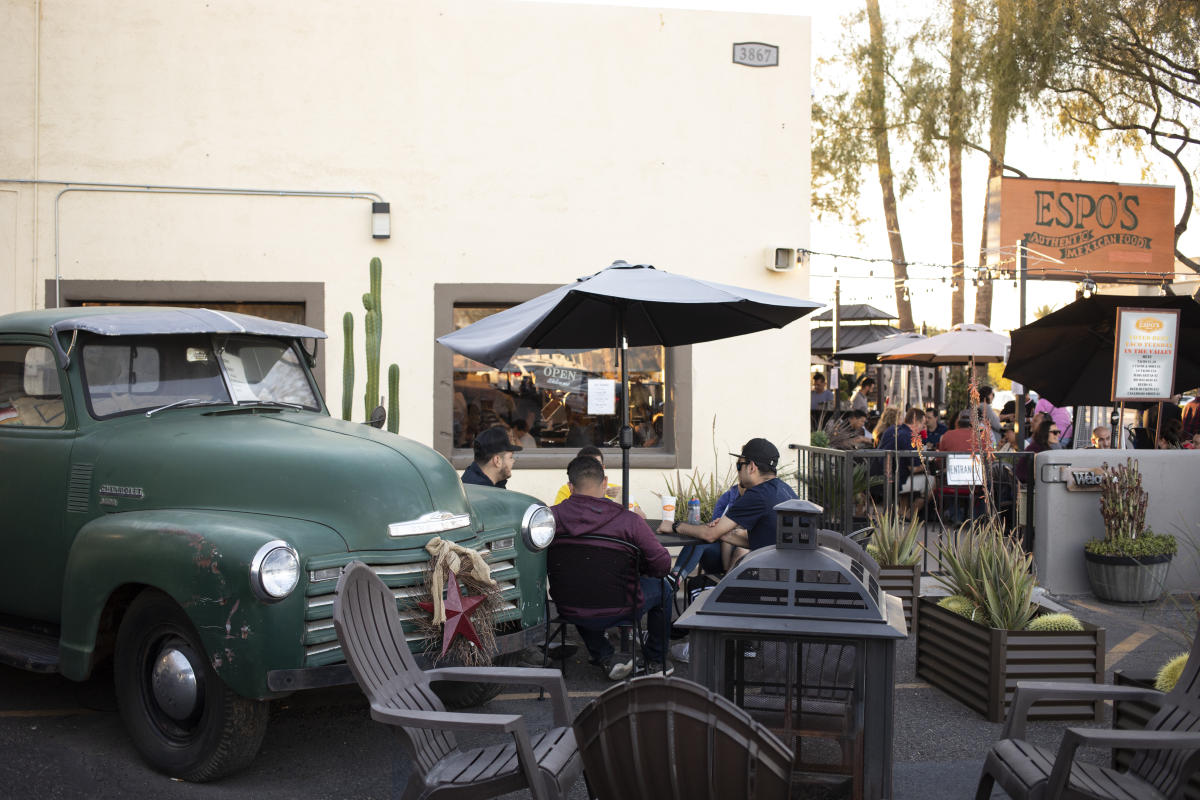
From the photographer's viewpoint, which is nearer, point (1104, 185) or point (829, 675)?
A: point (829, 675)

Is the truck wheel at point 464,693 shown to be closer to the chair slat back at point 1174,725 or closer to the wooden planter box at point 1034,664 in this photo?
the wooden planter box at point 1034,664

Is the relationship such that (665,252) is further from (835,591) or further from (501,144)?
(835,591)

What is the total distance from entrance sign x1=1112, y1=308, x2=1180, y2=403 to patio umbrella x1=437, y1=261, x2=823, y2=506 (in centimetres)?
372

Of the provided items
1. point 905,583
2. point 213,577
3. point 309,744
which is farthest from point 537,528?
point 905,583

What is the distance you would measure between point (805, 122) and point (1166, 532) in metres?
5.02

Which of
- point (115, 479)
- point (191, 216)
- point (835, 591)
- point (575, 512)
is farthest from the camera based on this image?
point (191, 216)

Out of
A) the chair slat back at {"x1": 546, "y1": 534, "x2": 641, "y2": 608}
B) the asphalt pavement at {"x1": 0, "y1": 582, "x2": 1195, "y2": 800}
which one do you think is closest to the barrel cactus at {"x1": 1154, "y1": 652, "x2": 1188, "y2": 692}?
the asphalt pavement at {"x1": 0, "y1": 582, "x2": 1195, "y2": 800}

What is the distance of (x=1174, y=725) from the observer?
3.89 metres

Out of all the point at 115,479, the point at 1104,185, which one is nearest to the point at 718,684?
the point at 115,479

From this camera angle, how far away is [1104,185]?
54.3 feet

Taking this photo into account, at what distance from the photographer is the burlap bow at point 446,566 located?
4750 millimetres

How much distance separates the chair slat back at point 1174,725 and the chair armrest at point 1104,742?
0.72 feet

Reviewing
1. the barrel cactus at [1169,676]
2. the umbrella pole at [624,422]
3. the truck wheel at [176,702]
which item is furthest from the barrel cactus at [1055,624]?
the truck wheel at [176,702]

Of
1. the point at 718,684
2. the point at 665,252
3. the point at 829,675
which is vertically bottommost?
the point at 829,675
